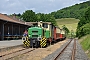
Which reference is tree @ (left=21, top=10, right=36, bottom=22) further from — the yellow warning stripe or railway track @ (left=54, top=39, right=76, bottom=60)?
railway track @ (left=54, top=39, right=76, bottom=60)

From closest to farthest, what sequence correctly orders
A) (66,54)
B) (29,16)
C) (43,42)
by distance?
(66,54) < (43,42) < (29,16)

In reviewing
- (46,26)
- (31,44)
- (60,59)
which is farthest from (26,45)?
(60,59)

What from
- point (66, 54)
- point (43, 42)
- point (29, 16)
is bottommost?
point (66, 54)

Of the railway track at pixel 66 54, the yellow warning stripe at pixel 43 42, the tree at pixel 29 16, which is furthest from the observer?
the tree at pixel 29 16

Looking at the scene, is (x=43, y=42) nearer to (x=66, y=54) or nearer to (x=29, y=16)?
(x=66, y=54)

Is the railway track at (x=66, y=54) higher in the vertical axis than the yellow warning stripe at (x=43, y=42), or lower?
lower

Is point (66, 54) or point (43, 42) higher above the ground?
point (43, 42)

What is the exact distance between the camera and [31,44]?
88.3 ft

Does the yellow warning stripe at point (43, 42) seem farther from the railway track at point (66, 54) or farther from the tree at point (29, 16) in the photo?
the tree at point (29, 16)

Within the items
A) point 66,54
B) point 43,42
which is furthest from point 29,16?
point 66,54

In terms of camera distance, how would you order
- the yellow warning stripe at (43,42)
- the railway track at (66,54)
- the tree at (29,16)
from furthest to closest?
1. the tree at (29,16)
2. the yellow warning stripe at (43,42)
3. the railway track at (66,54)

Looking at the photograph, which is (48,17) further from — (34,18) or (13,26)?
(13,26)

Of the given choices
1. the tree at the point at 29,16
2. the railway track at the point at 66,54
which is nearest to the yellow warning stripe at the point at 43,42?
the railway track at the point at 66,54

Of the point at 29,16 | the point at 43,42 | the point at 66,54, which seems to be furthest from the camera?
the point at 29,16
